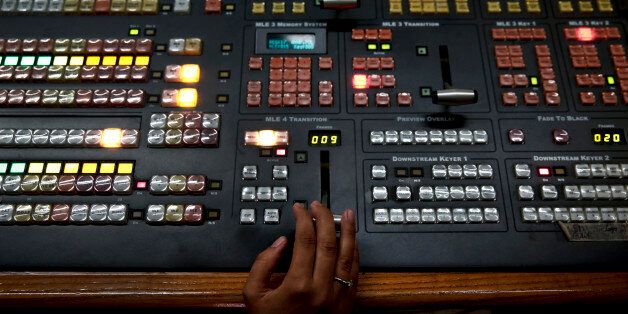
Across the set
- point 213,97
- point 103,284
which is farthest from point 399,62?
point 103,284

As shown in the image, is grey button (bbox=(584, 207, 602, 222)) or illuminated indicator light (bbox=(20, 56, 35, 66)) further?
illuminated indicator light (bbox=(20, 56, 35, 66))

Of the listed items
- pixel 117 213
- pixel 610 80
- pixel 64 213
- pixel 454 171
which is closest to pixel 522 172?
pixel 454 171

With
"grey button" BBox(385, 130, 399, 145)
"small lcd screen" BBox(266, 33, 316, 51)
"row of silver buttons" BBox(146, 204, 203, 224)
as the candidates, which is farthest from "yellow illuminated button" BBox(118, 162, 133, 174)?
"grey button" BBox(385, 130, 399, 145)

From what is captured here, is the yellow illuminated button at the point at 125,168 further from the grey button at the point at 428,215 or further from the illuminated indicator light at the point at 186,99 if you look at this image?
the grey button at the point at 428,215

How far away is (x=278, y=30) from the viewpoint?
117 cm

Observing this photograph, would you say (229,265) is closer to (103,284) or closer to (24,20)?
(103,284)

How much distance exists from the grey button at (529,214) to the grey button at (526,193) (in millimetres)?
22

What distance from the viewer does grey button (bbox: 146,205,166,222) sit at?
926mm

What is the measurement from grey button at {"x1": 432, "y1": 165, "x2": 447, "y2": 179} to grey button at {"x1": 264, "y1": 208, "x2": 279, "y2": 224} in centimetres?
34

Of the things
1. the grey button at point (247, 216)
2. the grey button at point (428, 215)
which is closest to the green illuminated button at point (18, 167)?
the grey button at point (247, 216)

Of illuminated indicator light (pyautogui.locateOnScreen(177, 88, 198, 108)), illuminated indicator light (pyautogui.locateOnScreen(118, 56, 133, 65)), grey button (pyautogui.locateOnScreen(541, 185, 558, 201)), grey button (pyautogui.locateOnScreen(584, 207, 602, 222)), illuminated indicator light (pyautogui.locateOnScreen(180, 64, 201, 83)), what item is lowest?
grey button (pyautogui.locateOnScreen(584, 207, 602, 222))

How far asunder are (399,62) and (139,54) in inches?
25.3

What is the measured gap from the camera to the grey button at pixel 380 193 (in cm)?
95

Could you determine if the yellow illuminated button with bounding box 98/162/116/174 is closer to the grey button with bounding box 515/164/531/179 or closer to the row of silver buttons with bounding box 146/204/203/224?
the row of silver buttons with bounding box 146/204/203/224
